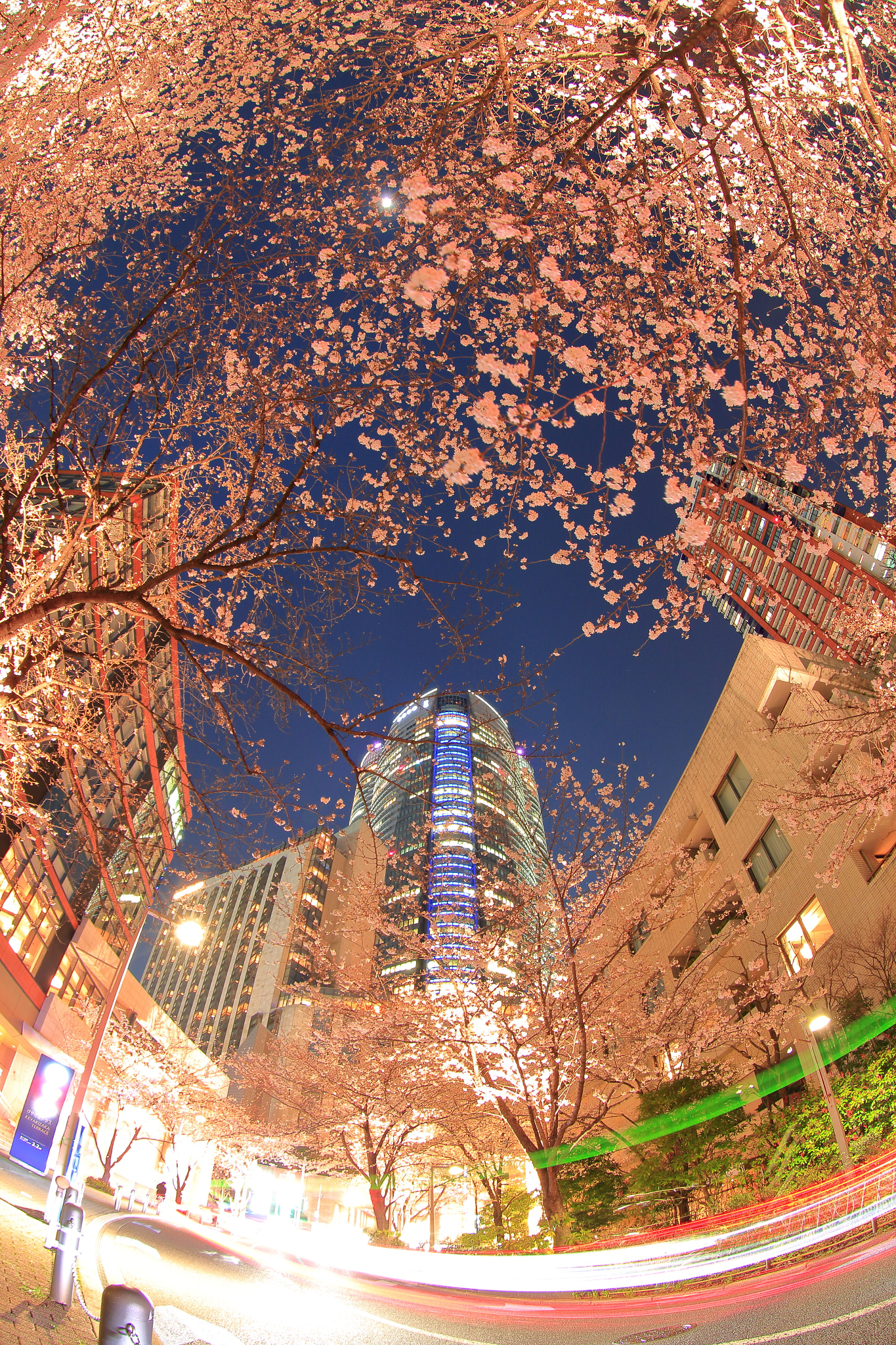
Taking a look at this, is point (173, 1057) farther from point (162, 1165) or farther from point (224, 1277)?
point (224, 1277)

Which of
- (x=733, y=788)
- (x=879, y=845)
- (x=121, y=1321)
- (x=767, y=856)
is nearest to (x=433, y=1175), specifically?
(x=767, y=856)

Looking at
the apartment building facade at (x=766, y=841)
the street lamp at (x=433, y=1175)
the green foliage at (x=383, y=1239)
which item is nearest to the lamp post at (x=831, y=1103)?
the apartment building facade at (x=766, y=841)

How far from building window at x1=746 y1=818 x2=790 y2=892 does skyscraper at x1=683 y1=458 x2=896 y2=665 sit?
5.49 meters

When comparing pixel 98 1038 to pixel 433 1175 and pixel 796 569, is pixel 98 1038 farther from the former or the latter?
pixel 796 569

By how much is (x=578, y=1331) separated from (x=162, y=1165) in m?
43.0

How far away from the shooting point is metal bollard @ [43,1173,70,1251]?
556cm

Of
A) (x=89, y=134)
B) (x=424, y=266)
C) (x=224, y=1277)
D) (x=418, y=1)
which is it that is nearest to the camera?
(x=424, y=266)

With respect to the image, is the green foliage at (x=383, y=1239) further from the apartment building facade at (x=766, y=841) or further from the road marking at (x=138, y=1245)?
the apartment building facade at (x=766, y=841)

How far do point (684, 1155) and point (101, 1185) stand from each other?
24279 mm

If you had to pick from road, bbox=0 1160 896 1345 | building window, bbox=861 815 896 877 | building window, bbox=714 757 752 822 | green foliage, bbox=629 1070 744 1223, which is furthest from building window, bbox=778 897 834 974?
road, bbox=0 1160 896 1345

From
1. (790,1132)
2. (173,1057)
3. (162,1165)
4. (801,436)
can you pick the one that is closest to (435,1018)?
(790,1132)

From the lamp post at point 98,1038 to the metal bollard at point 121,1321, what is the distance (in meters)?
3.88

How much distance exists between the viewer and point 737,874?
1942cm

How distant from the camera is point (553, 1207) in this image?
991cm
